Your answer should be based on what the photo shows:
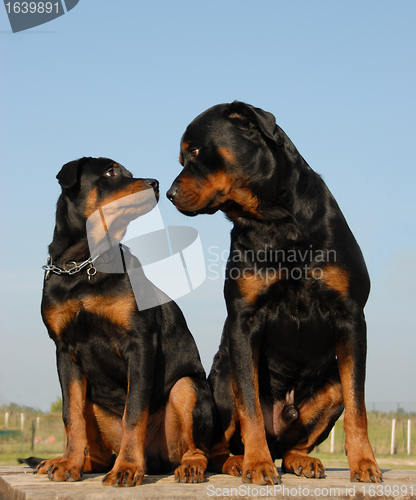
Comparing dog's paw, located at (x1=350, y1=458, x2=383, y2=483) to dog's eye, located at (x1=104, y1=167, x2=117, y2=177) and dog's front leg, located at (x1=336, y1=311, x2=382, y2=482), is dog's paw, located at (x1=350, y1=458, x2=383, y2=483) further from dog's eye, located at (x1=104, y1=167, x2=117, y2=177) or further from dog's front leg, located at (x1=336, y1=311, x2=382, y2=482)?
dog's eye, located at (x1=104, y1=167, x2=117, y2=177)

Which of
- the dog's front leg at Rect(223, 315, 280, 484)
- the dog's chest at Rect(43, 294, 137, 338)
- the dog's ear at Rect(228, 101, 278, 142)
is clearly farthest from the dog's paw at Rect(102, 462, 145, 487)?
the dog's ear at Rect(228, 101, 278, 142)

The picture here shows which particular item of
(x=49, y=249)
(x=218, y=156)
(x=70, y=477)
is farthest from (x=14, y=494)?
(x=218, y=156)

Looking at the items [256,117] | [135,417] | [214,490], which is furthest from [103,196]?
[214,490]

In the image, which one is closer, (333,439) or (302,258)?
(302,258)

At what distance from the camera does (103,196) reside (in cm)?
393

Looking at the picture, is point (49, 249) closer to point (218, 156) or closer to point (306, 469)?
point (218, 156)

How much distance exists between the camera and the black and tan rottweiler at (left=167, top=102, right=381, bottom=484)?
10.8 ft

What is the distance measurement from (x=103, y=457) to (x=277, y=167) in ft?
8.41

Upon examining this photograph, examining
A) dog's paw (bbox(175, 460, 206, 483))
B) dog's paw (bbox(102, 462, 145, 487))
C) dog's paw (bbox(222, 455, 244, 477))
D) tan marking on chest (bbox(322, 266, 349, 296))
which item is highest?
tan marking on chest (bbox(322, 266, 349, 296))

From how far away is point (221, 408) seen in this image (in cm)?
377

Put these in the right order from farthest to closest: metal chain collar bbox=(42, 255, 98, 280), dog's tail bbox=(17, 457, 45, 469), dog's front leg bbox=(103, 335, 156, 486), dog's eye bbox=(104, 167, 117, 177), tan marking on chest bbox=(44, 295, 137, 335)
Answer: dog's eye bbox=(104, 167, 117, 177), dog's tail bbox=(17, 457, 45, 469), metal chain collar bbox=(42, 255, 98, 280), tan marking on chest bbox=(44, 295, 137, 335), dog's front leg bbox=(103, 335, 156, 486)

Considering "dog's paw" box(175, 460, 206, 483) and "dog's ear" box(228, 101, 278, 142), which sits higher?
"dog's ear" box(228, 101, 278, 142)

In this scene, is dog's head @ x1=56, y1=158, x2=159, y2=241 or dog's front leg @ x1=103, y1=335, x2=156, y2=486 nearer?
dog's front leg @ x1=103, y1=335, x2=156, y2=486

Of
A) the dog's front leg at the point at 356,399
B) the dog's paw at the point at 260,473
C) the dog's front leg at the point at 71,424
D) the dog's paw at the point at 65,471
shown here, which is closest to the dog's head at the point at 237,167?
the dog's front leg at the point at 356,399
